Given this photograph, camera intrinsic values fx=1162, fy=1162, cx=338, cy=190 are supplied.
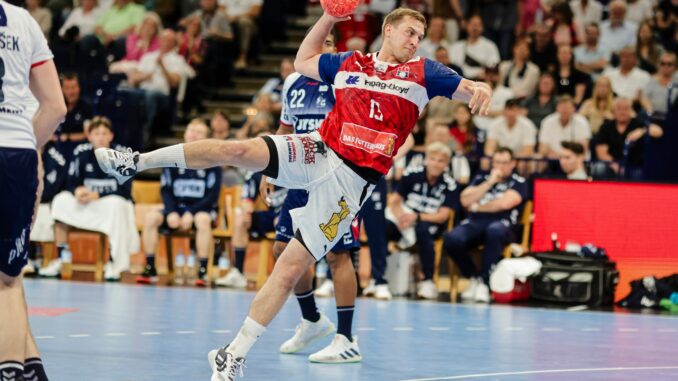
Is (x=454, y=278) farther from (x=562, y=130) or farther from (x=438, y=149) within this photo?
(x=562, y=130)

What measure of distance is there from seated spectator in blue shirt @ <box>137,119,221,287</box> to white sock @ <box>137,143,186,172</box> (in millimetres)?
7735

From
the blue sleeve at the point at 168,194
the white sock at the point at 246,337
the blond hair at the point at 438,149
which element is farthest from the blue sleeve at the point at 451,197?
the white sock at the point at 246,337

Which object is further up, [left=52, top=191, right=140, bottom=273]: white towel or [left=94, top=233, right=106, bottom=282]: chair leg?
[left=52, top=191, right=140, bottom=273]: white towel

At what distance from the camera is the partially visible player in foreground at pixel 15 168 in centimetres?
516

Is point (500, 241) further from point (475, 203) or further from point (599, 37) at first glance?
point (599, 37)

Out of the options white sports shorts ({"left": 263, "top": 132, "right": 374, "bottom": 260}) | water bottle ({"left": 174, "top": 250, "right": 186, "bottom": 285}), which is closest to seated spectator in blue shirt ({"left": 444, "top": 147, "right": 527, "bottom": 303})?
water bottle ({"left": 174, "top": 250, "right": 186, "bottom": 285})

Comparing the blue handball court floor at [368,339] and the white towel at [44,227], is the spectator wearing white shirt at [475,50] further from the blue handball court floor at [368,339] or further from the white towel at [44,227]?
A: the white towel at [44,227]

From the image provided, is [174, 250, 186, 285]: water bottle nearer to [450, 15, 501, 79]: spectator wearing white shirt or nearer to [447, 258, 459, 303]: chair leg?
[447, 258, 459, 303]: chair leg

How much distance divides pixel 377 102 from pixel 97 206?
7923 millimetres

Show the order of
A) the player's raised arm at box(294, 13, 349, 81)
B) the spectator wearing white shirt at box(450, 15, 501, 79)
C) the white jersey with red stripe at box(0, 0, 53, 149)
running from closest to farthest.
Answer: the white jersey with red stripe at box(0, 0, 53, 149) → the player's raised arm at box(294, 13, 349, 81) → the spectator wearing white shirt at box(450, 15, 501, 79)

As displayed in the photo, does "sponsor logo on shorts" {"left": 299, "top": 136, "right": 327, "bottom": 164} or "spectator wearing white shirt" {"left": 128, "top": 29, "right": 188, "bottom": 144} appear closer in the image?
"sponsor logo on shorts" {"left": 299, "top": 136, "right": 327, "bottom": 164}

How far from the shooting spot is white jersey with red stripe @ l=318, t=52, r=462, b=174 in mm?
7168

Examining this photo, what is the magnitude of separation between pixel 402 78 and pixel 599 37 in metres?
10.6

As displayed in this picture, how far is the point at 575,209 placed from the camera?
1371 centimetres
